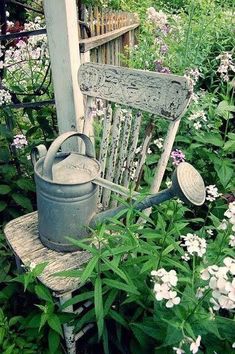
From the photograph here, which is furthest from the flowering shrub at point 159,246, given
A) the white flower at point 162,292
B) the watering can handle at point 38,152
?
the watering can handle at point 38,152

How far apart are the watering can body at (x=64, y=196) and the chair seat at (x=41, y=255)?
1.5 inches

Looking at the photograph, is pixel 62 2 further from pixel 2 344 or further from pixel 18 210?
pixel 2 344

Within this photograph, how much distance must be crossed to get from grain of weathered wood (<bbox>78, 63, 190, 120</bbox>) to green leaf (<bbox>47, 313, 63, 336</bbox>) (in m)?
0.88

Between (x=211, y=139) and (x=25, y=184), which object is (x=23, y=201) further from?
(x=211, y=139)

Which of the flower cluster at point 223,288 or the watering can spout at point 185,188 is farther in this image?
the watering can spout at point 185,188

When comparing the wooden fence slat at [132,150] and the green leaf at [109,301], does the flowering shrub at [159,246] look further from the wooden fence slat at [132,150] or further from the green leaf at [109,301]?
the wooden fence slat at [132,150]

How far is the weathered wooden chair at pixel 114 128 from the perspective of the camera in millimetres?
1438

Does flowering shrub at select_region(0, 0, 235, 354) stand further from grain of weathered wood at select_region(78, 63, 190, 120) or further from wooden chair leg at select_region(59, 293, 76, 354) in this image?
grain of weathered wood at select_region(78, 63, 190, 120)

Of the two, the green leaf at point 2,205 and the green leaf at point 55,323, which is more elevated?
the green leaf at point 55,323

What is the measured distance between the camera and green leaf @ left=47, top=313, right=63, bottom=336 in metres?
1.35

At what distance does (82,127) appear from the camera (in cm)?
192

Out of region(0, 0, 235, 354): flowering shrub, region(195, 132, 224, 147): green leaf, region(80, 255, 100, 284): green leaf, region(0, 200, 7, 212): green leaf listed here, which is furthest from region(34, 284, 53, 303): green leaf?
region(195, 132, 224, 147): green leaf

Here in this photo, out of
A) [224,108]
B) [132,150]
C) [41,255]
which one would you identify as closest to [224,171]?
[224,108]

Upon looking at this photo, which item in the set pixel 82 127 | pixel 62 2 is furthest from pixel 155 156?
pixel 62 2
